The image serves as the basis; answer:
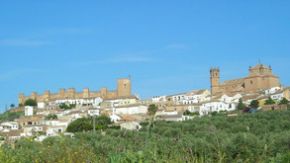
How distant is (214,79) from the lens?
108125mm

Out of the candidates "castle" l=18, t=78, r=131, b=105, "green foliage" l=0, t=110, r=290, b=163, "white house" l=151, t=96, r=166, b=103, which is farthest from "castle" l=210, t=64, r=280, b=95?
"green foliage" l=0, t=110, r=290, b=163

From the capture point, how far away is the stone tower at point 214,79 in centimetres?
10493

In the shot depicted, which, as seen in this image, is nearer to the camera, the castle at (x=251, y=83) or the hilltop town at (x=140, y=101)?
the hilltop town at (x=140, y=101)

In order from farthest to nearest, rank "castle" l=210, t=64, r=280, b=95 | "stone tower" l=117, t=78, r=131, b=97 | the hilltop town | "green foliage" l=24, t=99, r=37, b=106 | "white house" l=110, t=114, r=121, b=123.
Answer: "stone tower" l=117, t=78, r=131, b=97, "green foliage" l=24, t=99, r=37, b=106, "castle" l=210, t=64, r=280, b=95, the hilltop town, "white house" l=110, t=114, r=121, b=123

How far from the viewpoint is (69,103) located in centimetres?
10700

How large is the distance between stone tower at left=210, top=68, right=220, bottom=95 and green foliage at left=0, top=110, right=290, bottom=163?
241ft

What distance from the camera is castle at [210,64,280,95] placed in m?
96.8

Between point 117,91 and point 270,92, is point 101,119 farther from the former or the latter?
point 117,91

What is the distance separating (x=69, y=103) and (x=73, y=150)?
10124 cm

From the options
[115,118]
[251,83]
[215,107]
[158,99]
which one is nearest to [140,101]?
[158,99]

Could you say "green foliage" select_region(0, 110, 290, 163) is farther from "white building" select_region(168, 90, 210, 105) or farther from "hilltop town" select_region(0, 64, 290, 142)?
"white building" select_region(168, 90, 210, 105)

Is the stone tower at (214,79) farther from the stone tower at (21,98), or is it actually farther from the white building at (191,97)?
the stone tower at (21,98)

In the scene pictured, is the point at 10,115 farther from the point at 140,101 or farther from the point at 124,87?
the point at 140,101

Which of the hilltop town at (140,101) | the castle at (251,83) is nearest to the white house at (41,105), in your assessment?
the hilltop town at (140,101)
